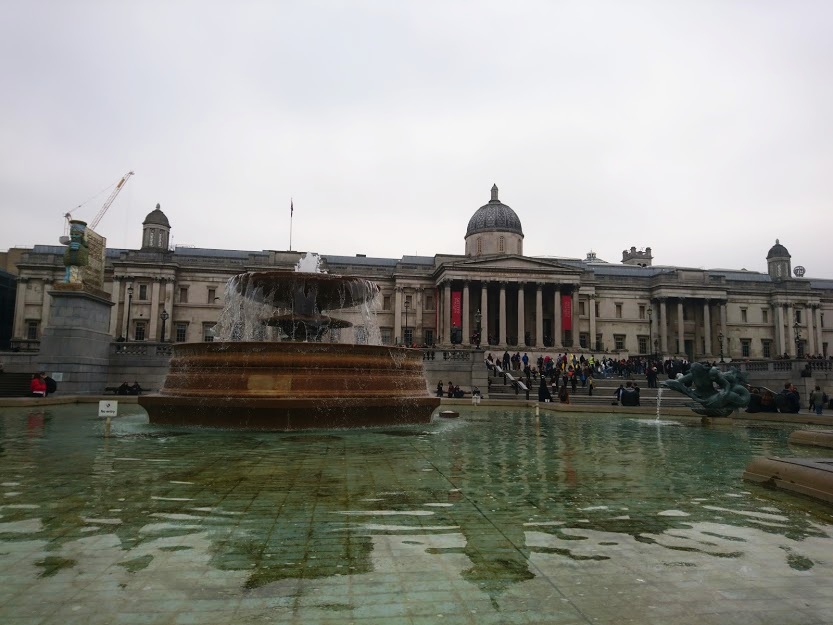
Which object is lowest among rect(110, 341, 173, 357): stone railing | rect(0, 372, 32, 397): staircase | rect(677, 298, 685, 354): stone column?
rect(0, 372, 32, 397): staircase

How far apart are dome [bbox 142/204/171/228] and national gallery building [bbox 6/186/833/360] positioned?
140mm

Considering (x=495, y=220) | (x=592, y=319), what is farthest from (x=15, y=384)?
(x=592, y=319)

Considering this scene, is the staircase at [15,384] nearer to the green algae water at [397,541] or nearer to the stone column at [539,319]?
the green algae water at [397,541]

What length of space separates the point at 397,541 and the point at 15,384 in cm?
2716

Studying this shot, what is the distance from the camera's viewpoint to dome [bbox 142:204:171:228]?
66.2m

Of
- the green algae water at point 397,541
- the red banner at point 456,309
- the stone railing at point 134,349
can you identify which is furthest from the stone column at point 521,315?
the green algae water at point 397,541

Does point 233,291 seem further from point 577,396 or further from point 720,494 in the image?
point 577,396

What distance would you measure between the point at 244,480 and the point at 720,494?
16.2 ft

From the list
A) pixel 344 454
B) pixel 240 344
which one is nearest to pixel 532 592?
pixel 344 454

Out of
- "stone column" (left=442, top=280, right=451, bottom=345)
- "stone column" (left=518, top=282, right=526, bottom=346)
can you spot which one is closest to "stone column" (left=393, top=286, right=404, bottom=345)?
"stone column" (left=442, top=280, right=451, bottom=345)

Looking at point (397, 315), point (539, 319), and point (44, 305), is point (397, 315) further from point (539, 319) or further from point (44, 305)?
point (44, 305)

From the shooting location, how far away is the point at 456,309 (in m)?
59.0

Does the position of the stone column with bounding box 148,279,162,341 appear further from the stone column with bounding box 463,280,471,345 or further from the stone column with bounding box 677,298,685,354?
the stone column with bounding box 677,298,685,354

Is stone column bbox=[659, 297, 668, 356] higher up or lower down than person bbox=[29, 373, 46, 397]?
→ higher up
